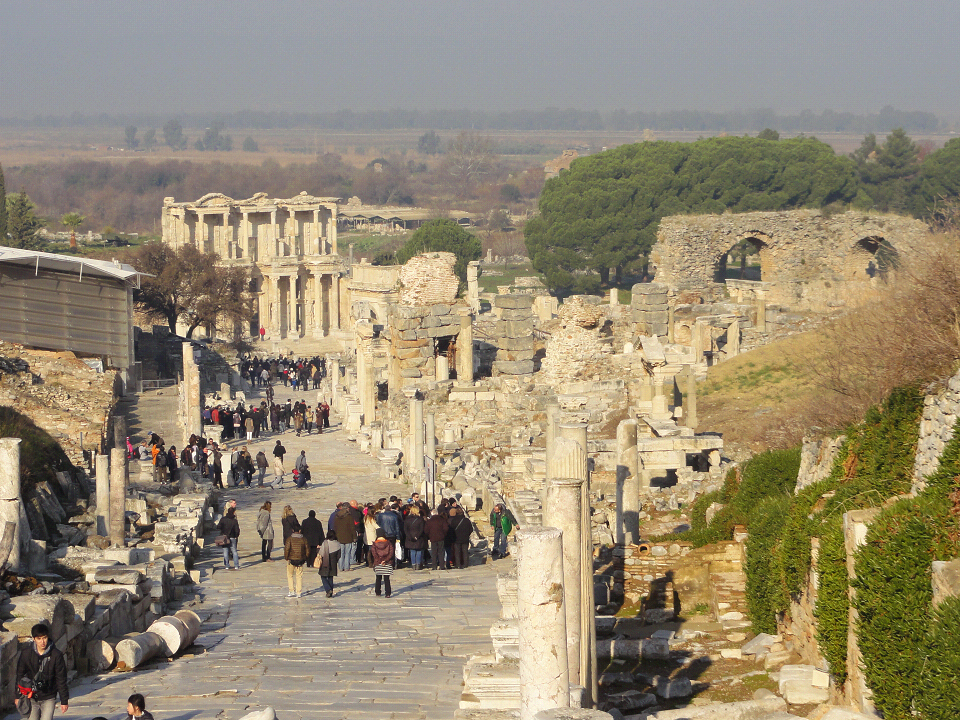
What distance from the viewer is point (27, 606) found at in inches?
431

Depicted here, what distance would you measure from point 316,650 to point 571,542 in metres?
3.58

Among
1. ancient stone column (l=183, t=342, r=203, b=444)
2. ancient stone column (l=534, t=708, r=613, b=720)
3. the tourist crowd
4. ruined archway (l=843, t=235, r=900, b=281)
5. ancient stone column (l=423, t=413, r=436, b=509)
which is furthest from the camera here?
ruined archway (l=843, t=235, r=900, b=281)

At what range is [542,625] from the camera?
8.59 metres

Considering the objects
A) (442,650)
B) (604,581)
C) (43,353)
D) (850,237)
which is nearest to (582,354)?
(604,581)

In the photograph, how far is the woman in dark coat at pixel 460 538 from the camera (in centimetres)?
1648

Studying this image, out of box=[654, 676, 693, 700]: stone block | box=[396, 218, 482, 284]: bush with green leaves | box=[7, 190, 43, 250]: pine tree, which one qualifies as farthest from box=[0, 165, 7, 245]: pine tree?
box=[654, 676, 693, 700]: stone block

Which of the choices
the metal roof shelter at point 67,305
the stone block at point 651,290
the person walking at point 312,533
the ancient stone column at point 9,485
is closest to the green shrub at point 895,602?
the person walking at point 312,533

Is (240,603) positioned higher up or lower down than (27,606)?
lower down

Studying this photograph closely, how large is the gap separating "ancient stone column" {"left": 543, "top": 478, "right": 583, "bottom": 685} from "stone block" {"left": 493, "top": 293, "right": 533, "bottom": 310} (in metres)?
16.0

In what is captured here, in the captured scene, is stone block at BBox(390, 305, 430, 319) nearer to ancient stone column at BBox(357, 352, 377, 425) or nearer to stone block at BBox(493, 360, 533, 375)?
stone block at BBox(493, 360, 533, 375)

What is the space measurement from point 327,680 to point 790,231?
153 ft

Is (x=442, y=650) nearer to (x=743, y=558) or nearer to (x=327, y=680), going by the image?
(x=327, y=680)

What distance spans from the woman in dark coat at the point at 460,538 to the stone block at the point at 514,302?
32.2 feet

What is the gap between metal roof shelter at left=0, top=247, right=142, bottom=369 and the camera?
3703 cm
